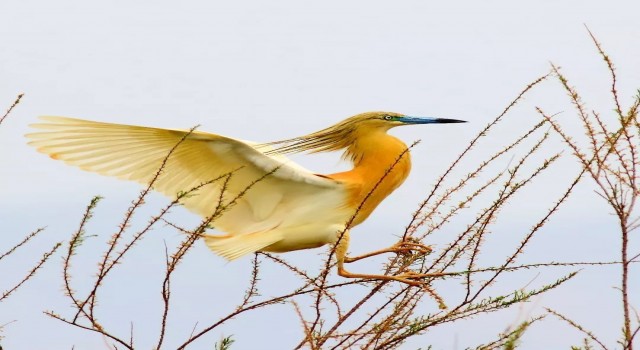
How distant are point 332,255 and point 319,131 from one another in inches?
38.5

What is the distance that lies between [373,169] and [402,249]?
38 cm

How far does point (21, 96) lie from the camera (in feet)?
11.2

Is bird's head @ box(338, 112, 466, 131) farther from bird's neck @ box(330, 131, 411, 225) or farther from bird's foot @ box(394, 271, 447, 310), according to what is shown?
bird's foot @ box(394, 271, 447, 310)

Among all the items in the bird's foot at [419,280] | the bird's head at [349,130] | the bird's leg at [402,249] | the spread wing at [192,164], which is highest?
the bird's head at [349,130]

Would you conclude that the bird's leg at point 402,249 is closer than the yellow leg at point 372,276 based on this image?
No

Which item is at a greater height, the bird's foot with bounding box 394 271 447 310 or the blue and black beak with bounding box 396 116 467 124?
the blue and black beak with bounding box 396 116 467 124

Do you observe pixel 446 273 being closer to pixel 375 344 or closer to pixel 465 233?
pixel 465 233

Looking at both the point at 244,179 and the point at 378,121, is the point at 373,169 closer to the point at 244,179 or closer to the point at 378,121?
the point at 378,121

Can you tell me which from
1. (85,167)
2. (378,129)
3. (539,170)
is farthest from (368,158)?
(85,167)

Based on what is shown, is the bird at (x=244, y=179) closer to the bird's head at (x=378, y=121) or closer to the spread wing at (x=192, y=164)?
the spread wing at (x=192, y=164)

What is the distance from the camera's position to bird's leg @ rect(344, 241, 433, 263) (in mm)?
4043

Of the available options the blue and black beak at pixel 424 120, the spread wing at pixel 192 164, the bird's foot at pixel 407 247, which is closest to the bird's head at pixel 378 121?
the blue and black beak at pixel 424 120

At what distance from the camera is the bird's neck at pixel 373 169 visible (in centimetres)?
400

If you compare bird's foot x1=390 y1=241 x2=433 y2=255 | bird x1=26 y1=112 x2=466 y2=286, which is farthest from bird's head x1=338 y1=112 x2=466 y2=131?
bird's foot x1=390 y1=241 x2=433 y2=255
